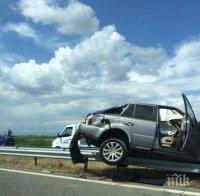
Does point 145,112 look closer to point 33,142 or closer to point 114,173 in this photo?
point 114,173

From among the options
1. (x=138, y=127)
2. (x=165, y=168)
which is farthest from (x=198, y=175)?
(x=138, y=127)

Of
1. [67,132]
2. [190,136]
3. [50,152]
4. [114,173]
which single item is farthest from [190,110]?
[67,132]

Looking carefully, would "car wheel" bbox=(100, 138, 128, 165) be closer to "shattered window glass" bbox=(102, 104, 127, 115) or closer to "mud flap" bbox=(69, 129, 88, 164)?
"shattered window glass" bbox=(102, 104, 127, 115)

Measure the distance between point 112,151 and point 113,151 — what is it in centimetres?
3

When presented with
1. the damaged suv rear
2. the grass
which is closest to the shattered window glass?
the damaged suv rear

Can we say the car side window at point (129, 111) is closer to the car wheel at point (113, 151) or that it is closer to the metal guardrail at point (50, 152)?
the car wheel at point (113, 151)

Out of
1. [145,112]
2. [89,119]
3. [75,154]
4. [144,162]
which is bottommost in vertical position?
[144,162]

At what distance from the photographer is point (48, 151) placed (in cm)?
1630

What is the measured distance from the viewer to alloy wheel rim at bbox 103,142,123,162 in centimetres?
1330

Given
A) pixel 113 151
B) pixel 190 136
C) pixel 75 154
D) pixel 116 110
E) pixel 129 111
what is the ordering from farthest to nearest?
1. pixel 75 154
2. pixel 116 110
3. pixel 129 111
4. pixel 113 151
5. pixel 190 136

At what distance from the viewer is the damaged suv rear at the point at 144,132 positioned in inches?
504

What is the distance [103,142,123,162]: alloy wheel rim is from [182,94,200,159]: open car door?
165 centimetres

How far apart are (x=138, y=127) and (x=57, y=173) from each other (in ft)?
9.60

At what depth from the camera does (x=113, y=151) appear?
13.4 metres
